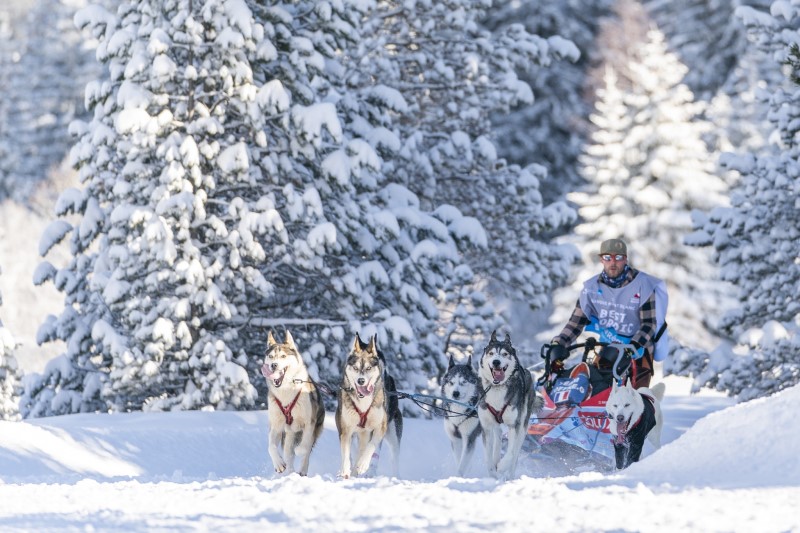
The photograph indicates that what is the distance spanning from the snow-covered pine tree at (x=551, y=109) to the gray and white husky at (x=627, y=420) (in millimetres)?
29508

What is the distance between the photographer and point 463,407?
34.0 feet

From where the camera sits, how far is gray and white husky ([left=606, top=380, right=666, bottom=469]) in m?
9.39

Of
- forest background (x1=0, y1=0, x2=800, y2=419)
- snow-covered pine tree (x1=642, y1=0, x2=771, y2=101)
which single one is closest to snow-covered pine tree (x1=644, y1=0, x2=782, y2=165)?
snow-covered pine tree (x1=642, y1=0, x2=771, y2=101)

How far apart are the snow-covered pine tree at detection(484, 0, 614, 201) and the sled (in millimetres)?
28578

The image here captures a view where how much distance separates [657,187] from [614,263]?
23.9 metres

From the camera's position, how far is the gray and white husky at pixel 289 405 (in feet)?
32.1

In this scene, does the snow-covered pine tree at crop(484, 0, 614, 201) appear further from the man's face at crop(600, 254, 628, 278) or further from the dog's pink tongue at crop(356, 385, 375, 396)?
the dog's pink tongue at crop(356, 385, 375, 396)

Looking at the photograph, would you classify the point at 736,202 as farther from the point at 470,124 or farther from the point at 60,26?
the point at 60,26

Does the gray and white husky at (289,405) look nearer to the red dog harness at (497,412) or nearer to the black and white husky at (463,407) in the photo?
the black and white husky at (463,407)

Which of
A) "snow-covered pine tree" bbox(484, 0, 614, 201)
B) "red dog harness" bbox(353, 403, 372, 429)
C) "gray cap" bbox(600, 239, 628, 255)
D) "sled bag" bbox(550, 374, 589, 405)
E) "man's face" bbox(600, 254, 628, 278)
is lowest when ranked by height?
"red dog harness" bbox(353, 403, 372, 429)

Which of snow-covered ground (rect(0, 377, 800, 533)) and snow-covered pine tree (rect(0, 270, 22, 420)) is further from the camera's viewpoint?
snow-covered pine tree (rect(0, 270, 22, 420))

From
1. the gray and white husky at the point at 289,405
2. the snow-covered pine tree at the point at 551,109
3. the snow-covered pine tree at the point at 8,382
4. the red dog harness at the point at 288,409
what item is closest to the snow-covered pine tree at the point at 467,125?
the snow-covered pine tree at the point at 8,382

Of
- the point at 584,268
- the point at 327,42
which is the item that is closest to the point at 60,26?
the point at 584,268

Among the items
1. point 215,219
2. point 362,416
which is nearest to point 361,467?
point 362,416
